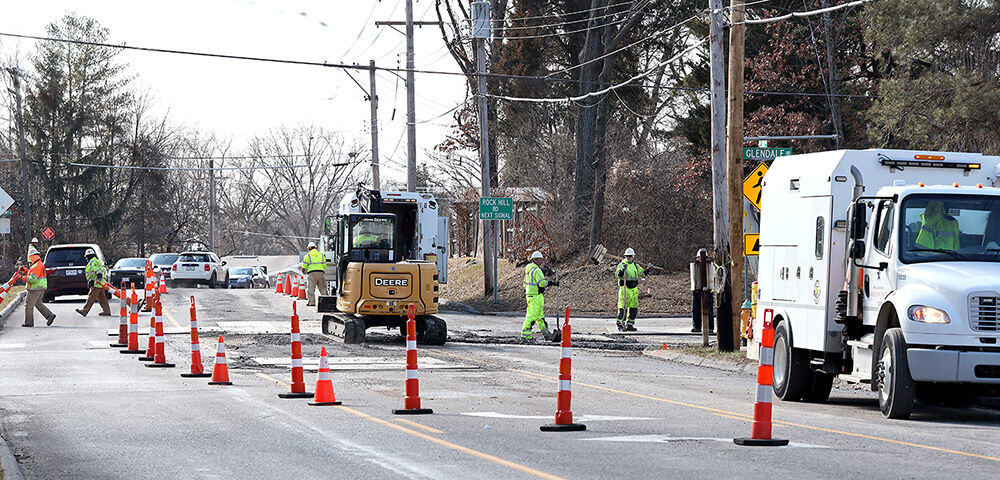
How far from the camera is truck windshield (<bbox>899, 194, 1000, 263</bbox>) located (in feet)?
43.8

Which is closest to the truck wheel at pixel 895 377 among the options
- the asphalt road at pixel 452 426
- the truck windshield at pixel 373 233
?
the asphalt road at pixel 452 426

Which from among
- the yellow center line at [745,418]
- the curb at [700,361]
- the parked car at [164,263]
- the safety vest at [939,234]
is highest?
the safety vest at [939,234]

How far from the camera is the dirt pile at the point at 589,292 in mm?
36812

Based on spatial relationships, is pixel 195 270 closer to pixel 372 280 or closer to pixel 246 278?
pixel 246 278

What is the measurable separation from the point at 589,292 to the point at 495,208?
4.53 metres

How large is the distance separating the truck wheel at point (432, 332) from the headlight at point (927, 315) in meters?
12.4

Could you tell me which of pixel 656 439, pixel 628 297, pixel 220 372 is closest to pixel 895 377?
pixel 656 439

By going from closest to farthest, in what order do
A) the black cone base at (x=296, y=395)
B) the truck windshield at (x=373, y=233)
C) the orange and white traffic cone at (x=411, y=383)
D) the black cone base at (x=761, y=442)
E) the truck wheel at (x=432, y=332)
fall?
the black cone base at (x=761, y=442)
the orange and white traffic cone at (x=411, y=383)
the black cone base at (x=296, y=395)
the truck wheel at (x=432, y=332)
the truck windshield at (x=373, y=233)

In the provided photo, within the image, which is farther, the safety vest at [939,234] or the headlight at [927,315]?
the safety vest at [939,234]

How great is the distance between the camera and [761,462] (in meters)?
9.48

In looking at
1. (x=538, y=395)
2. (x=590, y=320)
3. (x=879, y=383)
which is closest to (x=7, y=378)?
(x=538, y=395)

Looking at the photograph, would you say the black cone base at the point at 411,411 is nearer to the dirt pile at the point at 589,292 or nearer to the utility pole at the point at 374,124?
the dirt pile at the point at 589,292

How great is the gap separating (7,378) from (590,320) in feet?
62.1

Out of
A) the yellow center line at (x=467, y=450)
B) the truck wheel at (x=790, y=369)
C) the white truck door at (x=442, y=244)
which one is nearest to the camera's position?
the yellow center line at (x=467, y=450)
